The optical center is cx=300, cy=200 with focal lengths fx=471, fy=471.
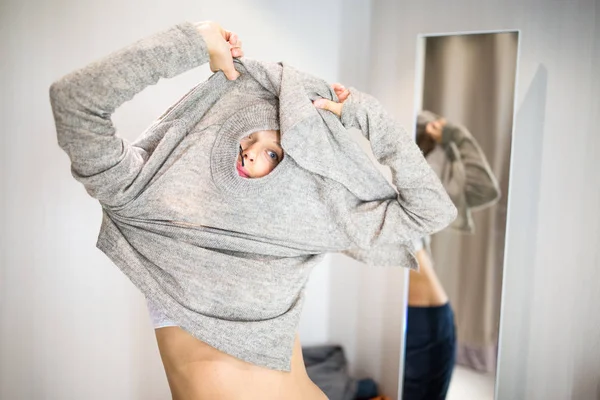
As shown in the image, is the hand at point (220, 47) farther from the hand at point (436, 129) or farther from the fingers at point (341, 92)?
the hand at point (436, 129)

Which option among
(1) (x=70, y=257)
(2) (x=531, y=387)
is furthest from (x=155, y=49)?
(2) (x=531, y=387)

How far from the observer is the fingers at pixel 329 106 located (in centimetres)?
89

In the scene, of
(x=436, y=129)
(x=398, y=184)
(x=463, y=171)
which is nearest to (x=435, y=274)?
(x=463, y=171)

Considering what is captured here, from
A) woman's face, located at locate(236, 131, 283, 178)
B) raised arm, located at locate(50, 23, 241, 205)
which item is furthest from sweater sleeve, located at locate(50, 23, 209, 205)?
woman's face, located at locate(236, 131, 283, 178)

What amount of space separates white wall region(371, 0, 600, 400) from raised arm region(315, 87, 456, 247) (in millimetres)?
492

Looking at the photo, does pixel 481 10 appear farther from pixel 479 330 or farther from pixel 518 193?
pixel 479 330

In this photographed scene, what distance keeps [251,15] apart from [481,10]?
665mm

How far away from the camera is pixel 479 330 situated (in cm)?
138

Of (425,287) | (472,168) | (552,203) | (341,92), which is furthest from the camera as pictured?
(425,287)

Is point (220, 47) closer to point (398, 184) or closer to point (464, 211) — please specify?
point (398, 184)

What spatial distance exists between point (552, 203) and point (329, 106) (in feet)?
2.40

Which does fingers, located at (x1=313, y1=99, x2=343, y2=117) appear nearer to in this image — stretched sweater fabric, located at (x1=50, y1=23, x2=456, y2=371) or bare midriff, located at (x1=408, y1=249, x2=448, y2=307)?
stretched sweater fabric, located at (x1=50, y1=23, x2=456, y2=371)

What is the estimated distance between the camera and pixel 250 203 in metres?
0.92

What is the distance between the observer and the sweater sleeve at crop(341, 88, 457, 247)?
87cm
